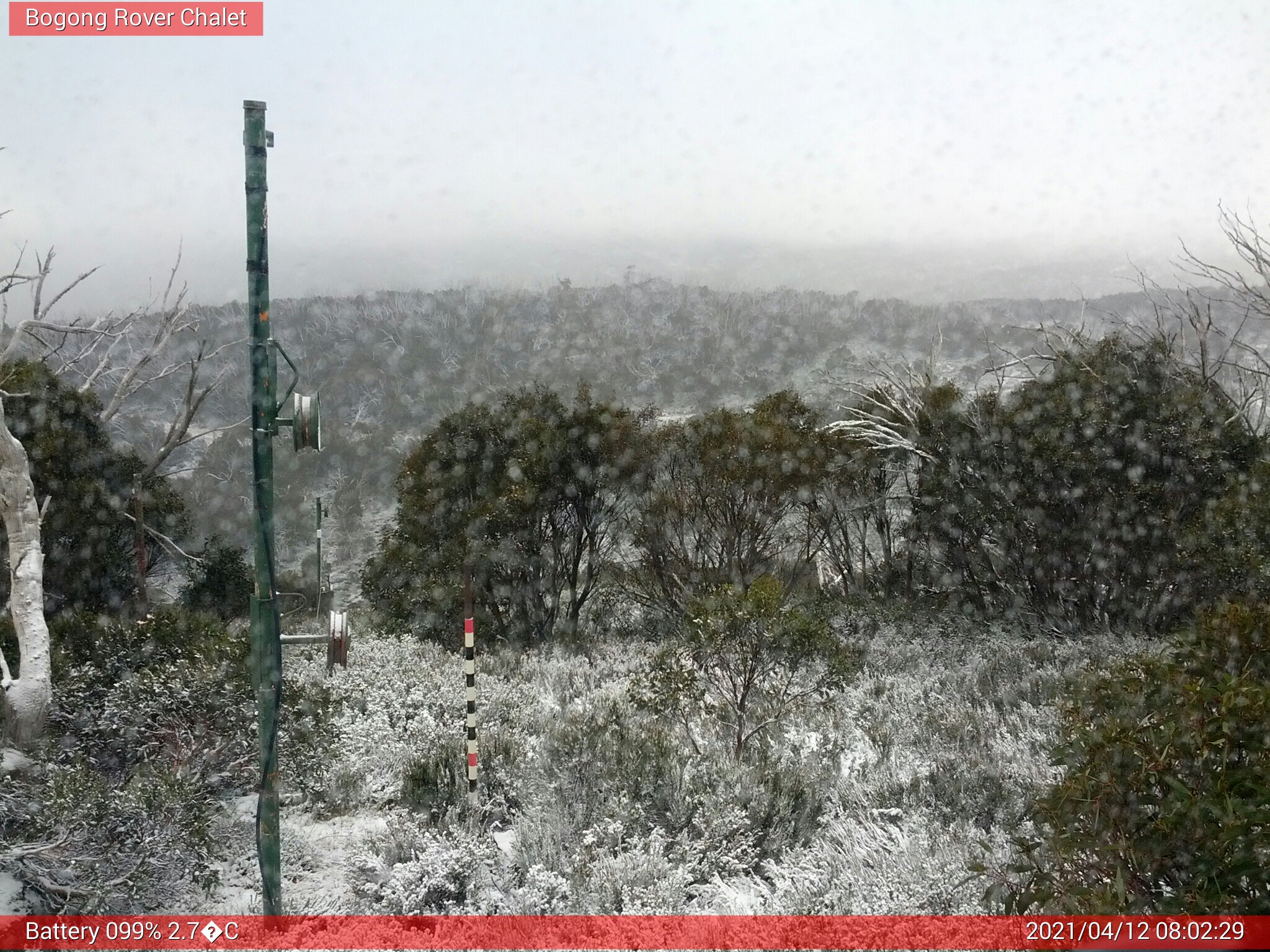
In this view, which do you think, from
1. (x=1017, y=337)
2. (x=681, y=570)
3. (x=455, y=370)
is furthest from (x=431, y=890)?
(x=1017, y=337)

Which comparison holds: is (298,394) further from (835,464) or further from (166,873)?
(835,464)

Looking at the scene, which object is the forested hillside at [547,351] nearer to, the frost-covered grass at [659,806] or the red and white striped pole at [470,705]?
the frost-covered grass at [659,806]

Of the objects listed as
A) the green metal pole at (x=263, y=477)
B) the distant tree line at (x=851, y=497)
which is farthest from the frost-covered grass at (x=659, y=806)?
the distant tree line at (x=851, y=497)

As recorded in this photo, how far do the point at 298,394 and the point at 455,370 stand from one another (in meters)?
46.5

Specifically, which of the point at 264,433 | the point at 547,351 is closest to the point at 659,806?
the point at 264,433

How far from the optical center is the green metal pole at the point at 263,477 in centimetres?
353

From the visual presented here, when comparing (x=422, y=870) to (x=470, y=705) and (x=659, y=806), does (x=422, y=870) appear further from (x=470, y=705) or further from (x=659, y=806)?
(x=659, y=806)

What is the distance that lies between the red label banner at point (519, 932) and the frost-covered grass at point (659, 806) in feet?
0.53

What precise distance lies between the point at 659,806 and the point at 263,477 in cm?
320

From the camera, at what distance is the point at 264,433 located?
142 inches

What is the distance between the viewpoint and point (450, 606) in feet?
42.3

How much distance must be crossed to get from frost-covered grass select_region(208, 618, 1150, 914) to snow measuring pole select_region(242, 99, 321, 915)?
43.6 inches

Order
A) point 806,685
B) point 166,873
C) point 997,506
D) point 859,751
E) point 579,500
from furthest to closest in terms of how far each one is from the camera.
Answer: point 579,500, point 997,506, point 806,685, point 859,751, point 166,873

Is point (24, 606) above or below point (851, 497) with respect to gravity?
above
